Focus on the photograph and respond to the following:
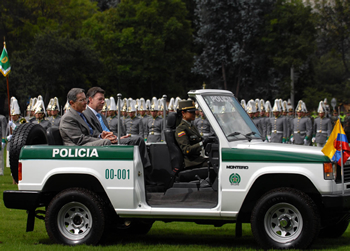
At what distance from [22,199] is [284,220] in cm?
356

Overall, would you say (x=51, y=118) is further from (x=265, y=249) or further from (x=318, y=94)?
(x=318, y=94)

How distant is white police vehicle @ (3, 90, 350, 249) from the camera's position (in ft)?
24.3

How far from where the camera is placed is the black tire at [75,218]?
7910mm

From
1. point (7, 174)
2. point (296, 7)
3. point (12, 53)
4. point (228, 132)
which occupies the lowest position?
point (7, 174)

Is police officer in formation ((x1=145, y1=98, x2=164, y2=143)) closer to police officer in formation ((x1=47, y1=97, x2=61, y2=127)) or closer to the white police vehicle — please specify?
police officer in formation ((x1=47, y1=97, x2=61, y2=127))

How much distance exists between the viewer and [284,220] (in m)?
7.49

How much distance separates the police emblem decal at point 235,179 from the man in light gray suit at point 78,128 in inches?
72.4

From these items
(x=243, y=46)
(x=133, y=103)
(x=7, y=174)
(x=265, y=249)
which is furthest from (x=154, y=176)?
(x=243, y=46)

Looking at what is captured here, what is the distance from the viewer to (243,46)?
52.2 meters

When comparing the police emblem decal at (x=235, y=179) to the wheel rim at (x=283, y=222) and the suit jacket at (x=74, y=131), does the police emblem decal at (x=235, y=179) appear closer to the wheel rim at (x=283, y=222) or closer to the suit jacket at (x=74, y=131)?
the wheel rim at (x=283, y=222)

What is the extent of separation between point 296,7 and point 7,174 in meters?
40.1

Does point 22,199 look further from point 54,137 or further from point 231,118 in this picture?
point 231,118

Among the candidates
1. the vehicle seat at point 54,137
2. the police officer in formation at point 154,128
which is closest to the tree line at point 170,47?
the police officer in formation at point 154,128

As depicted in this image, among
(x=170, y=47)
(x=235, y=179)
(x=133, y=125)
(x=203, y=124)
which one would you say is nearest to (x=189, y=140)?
(x=235, y=179)
